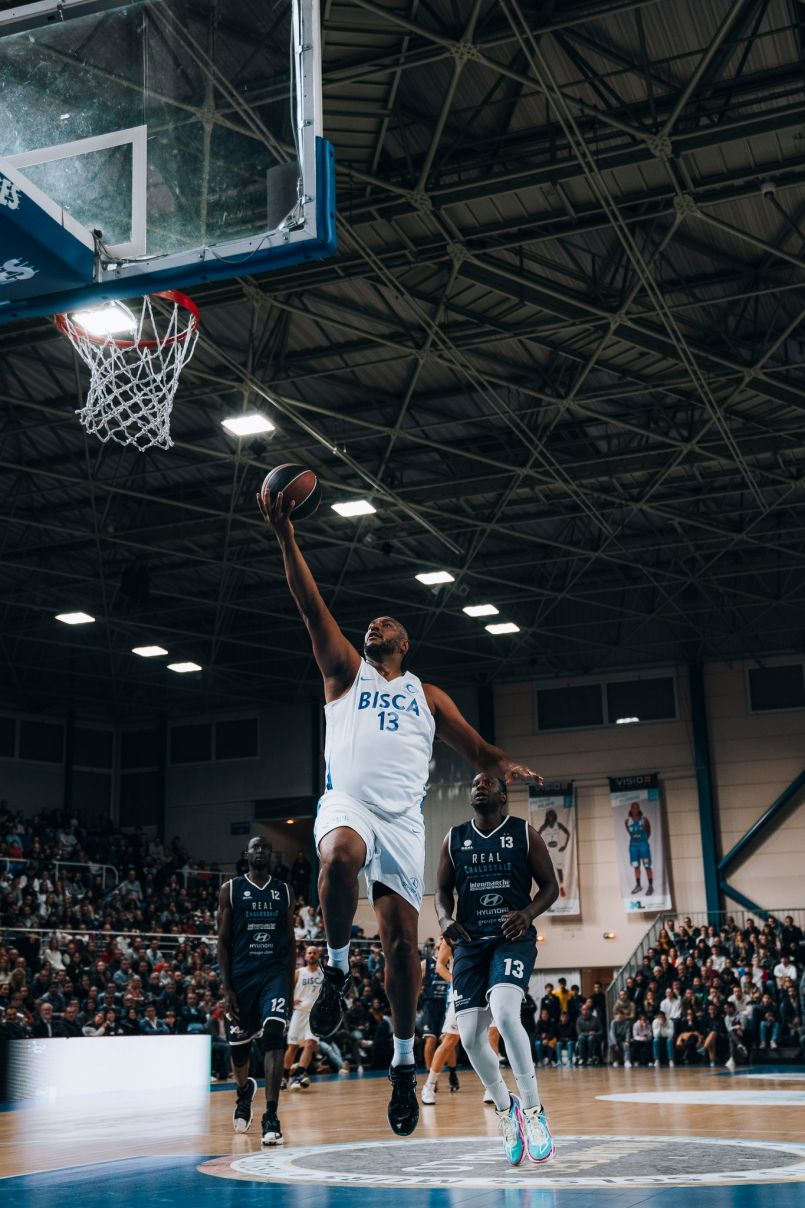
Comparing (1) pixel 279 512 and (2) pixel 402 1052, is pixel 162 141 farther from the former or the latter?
(2) pixel 402 1052

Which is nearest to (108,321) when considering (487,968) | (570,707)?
(487,968)

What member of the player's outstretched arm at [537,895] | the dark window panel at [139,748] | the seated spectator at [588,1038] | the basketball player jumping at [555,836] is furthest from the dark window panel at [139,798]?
the player's outstretched arm at [537,895]

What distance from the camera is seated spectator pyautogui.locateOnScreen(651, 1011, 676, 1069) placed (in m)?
25.9

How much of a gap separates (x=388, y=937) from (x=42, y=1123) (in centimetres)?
943

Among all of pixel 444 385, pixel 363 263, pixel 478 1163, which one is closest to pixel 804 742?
pixel 444 385

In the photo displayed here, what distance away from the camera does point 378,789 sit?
5961mm

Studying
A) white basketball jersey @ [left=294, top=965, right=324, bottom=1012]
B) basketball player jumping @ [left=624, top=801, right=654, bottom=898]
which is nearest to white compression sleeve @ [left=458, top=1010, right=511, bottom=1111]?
white basketball jersey @ [left=294, top=965, right=324, bottom=1012]

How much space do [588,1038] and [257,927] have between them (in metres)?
18.0

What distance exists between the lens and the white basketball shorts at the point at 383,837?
19.1 ft

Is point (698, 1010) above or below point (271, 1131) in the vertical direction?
above

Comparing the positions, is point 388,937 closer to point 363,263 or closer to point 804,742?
point 363,263

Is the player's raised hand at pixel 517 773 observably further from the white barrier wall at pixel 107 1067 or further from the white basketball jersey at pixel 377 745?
the white barrier wall at pixel 107 1067

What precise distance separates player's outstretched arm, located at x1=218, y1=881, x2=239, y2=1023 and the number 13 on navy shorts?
287 cm

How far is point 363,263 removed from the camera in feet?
57.9
